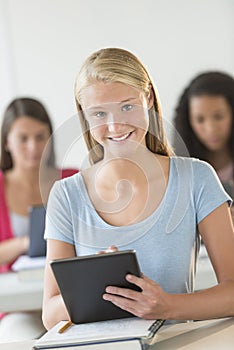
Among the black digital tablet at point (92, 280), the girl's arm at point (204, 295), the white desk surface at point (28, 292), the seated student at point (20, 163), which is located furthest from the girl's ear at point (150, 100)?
the seated student at point (20, 163)

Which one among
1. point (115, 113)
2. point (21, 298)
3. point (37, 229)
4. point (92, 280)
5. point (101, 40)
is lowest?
point (21, 298)

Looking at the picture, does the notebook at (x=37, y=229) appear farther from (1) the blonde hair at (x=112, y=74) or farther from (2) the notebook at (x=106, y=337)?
(2) the notebook at (x=106, y=337)

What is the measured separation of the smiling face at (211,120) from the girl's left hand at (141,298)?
7.37ft

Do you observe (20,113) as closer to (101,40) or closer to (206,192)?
(101,40)

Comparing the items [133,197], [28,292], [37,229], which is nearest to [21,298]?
[28,292]

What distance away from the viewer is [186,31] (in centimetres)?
522

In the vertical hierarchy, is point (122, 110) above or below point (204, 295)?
above

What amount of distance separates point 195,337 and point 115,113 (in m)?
0.45

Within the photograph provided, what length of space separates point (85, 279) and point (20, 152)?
2141 mm

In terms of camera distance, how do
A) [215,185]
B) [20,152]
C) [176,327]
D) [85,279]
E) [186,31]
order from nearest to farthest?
1. [85,279]
2. [176,327]
3. [215,185]
4. [20,152]
5. [186,31]

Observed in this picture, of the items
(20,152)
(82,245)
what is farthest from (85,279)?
(20,152)

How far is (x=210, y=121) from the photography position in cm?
376

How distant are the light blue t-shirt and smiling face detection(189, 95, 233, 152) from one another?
1962 millimetres

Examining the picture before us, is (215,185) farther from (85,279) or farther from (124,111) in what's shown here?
(85,279)
